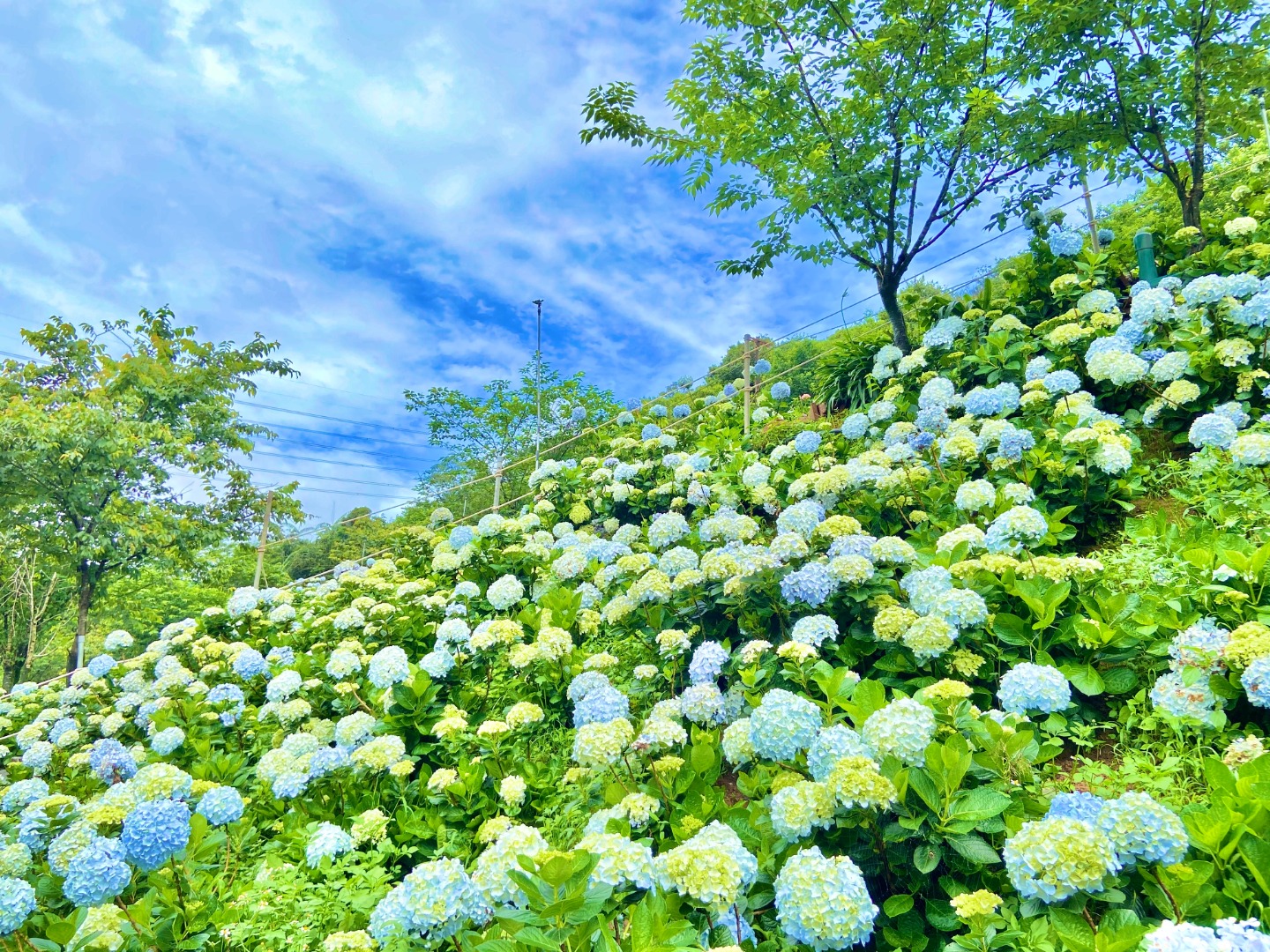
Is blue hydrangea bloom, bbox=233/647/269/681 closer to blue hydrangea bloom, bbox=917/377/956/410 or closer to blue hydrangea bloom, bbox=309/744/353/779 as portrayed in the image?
blue hydrangea bloom, bbox=309/744/353/779

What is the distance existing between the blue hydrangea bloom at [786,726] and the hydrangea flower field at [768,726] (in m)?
0.01

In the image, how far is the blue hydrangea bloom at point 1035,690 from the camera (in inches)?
99.7

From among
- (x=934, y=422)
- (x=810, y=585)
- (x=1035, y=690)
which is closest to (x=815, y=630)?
(x=810, y=585)

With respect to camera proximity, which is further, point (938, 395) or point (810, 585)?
point (938, 395)

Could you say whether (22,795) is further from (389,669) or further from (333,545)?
(333,545)

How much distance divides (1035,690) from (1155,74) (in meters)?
7.65

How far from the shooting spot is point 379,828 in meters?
2.94

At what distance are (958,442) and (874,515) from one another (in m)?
0.67

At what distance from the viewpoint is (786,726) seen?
2391mm

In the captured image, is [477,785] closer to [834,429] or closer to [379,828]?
[379,828]

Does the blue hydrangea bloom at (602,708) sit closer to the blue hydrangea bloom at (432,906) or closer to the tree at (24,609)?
the blue hydrangea bloom at (432,906)

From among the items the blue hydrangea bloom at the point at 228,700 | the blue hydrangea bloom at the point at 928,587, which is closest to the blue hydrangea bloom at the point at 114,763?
the blue hydrangea bloom at the point at 228,700

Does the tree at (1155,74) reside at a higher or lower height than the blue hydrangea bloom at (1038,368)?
higher

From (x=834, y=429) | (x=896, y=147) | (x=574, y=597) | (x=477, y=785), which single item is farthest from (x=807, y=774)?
(x=896, y=147)
